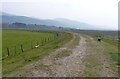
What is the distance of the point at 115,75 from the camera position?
10.8 meters

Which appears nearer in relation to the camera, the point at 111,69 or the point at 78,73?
the point at 78,73

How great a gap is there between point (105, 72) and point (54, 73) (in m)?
3.15

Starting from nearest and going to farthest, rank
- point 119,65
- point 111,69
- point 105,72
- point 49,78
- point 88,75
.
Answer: point 49,78 → point 88,75 → point 105,72 → point 111,69 → point 119,65

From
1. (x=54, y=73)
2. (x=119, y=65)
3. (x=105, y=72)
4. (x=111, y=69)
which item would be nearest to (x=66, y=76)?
(x=54, y=73)

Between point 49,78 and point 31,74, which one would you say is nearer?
point 49,78

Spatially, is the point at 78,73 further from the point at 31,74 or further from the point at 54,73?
the point at 31,74

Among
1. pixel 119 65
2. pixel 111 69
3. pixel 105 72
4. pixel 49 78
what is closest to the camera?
pixel 49 78

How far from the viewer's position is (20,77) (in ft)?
33.0

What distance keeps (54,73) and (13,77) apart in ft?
7.65

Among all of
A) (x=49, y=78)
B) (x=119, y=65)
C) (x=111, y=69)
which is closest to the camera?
(x=49, y=78)

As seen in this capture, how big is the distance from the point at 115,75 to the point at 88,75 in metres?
1.63

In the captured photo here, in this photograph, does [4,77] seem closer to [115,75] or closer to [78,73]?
[78,73]

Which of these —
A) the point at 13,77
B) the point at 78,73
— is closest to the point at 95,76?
the point at 78,73

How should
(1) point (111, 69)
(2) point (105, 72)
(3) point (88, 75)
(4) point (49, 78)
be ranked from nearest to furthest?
(4) point (49, 78) < (3) point (88, 75) < (2) point (105, 72) < (1) point (111, 69)
